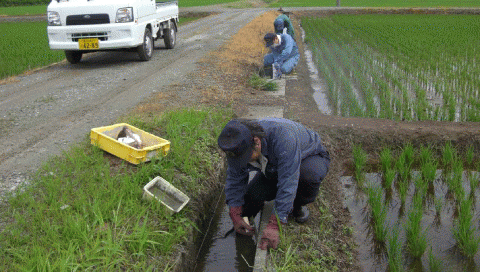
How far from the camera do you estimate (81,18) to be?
7523mm

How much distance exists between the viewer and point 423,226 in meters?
3.34

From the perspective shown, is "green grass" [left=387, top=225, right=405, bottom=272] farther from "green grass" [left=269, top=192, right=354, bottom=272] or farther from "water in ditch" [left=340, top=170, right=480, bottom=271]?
"green grass" [left=269, top=192, right=354, bottom=272]

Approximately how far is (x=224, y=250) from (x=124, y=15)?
18.0ft

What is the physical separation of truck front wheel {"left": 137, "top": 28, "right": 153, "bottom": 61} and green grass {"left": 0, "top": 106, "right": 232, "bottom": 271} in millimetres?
4786

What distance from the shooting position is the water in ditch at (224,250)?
122 inches

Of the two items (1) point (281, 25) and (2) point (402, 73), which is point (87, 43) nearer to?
(1) point (281, 25)

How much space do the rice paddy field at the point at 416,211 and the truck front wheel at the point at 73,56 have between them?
5.95m

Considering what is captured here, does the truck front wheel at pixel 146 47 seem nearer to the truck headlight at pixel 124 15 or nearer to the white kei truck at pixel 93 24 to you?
the white kei truck at pixel 93 24

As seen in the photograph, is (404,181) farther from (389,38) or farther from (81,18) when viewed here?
(389,38)

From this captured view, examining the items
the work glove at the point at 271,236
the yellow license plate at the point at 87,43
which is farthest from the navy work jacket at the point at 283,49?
the work glove at the point at 271,236

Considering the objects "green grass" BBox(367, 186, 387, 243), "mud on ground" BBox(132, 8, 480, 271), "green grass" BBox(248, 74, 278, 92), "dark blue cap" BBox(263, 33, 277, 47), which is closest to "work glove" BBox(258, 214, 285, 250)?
"mud on ground" BBox(132, 8, 480, 271)

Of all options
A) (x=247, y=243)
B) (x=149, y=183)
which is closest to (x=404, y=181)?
(x=247, y=243)

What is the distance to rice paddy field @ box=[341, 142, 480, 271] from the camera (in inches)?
113

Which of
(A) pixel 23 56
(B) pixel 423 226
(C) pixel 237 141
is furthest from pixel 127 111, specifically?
(A) pixel 23 56
